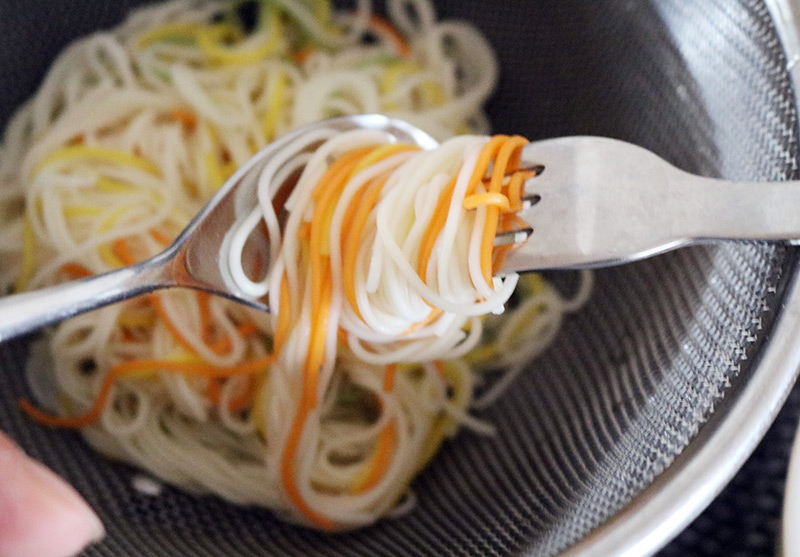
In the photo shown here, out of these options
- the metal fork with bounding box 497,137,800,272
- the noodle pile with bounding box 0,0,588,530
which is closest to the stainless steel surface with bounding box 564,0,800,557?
the metal fork with bounding box 497,137,800,272

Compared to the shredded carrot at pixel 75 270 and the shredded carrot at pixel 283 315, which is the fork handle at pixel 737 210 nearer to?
the shredded carrot at pixel 283 315

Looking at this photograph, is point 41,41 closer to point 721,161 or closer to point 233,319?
point 233,319

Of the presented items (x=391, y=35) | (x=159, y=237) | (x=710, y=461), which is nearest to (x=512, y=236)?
(x=710, y=461)

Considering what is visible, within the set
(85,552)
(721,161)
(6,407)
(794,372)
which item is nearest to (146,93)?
(6,407)

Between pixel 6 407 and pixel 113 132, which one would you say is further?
pixel 113 132

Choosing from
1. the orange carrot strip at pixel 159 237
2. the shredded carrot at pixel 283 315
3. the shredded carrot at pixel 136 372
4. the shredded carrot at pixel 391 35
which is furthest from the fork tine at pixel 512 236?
the shredded carrot at pixel 391 35

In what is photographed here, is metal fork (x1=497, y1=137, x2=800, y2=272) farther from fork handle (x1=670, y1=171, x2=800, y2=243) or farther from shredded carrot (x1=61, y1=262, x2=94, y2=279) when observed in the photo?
shredded carrot (x1=61, y1=262, x2=94, y2=279)

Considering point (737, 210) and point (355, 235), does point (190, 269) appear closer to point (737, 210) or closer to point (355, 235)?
point (355, 235)
